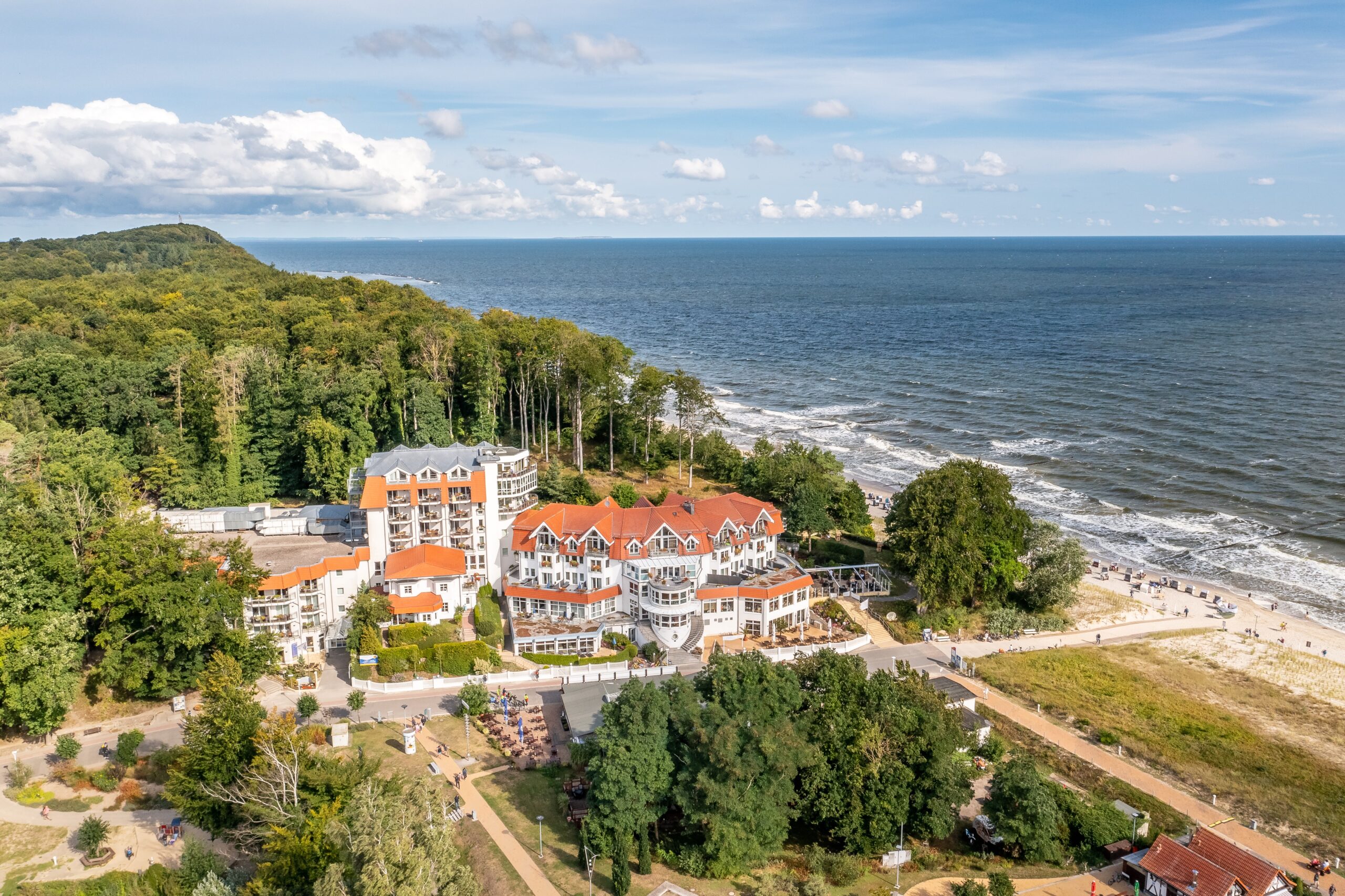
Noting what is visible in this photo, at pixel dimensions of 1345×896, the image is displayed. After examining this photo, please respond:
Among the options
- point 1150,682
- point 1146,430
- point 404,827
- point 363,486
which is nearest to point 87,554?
point 363,486

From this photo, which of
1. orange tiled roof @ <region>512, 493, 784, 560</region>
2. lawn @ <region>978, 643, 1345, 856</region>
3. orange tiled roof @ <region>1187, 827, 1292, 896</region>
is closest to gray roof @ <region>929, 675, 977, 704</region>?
lawn @ <region>978, 643, 1345, 856</region>

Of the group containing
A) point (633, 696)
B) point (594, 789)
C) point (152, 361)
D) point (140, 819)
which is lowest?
point (140, 819)

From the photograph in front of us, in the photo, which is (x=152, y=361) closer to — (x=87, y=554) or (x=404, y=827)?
(x=87, y=554)

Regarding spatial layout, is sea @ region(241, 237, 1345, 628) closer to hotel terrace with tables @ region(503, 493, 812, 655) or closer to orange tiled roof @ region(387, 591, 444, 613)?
hotel terrace with tables @ region(503, 493, 812, 655)

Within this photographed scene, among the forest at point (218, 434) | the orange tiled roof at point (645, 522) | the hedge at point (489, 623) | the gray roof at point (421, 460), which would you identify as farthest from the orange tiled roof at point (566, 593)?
the forest at point (218, 434)

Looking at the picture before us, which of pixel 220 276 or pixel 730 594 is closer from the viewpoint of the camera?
pixel 730 594

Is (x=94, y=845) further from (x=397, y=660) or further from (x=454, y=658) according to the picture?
(x=454, y=658)

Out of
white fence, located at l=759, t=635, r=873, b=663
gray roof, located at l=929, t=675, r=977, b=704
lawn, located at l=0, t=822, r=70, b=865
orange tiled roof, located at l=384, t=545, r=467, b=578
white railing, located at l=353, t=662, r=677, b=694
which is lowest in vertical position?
lawn, located at l=0, t=822, r=70, b=865
